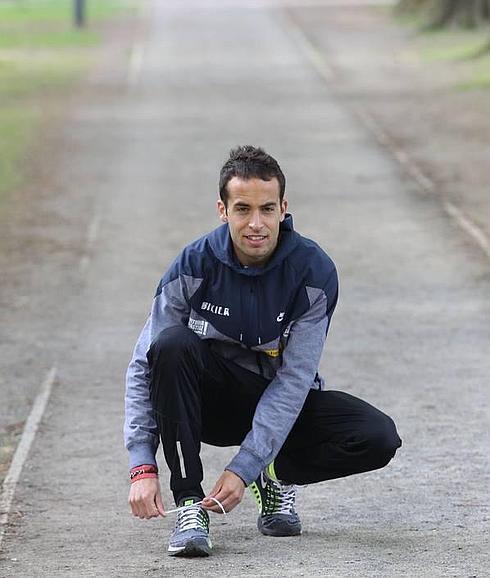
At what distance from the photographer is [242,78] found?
3022 centimetres

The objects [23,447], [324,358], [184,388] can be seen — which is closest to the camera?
[184,388]

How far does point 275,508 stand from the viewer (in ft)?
19.5

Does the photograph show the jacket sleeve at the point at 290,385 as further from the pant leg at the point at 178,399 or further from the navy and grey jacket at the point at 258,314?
the pant leg at the point at 178,399

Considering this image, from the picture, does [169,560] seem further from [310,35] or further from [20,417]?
[310,35]

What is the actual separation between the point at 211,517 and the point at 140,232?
8550 mm

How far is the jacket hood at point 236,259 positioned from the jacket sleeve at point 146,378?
167mm

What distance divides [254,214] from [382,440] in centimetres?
93

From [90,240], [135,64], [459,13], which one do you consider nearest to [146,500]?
[90,240]

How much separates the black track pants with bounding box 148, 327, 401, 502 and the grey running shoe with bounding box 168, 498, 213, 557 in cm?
7

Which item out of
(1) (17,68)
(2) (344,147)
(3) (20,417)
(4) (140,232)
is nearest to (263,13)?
(1) (17,68)

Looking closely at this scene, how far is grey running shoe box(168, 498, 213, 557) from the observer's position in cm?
552

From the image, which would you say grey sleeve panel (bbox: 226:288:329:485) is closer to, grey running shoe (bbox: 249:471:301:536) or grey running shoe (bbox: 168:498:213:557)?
grey running shoe (bbox: 168:498:213:557)

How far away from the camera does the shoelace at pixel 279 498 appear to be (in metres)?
5.95

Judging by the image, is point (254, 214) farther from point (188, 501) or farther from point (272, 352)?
point (188, 501)
